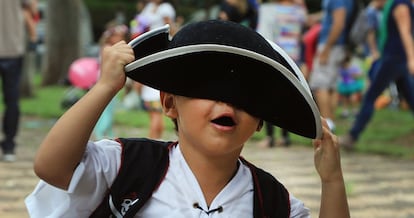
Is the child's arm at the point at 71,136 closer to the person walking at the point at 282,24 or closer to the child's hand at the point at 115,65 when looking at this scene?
the child's hand at the point at 115,65

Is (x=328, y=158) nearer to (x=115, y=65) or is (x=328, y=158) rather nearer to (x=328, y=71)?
(x=115, y=65)

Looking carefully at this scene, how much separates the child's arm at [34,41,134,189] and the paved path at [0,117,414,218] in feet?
10.0

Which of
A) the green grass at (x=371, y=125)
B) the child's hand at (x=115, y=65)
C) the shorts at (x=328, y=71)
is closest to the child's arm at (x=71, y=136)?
the child's hand at (x=115, y=65)

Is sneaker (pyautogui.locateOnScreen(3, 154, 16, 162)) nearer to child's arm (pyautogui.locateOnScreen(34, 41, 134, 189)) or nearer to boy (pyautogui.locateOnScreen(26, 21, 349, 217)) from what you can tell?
boy (pyautogui.locateOnScreen(26, 21, 349, 217))

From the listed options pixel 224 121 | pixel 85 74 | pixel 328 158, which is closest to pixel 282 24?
pixel 85 74

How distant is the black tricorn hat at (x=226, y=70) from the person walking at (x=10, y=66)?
5152 mm

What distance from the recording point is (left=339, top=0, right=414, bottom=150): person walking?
8.03 metres

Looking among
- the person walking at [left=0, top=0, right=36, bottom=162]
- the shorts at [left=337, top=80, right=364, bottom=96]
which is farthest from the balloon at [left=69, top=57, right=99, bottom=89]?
the shorts at [left=337, top=80, right=364, bottom=96]

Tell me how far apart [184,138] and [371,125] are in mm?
8668

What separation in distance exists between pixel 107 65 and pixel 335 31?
643 cm

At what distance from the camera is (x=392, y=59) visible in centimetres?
823

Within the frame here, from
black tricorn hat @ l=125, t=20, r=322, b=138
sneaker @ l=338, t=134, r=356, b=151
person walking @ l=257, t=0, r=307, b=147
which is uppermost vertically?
black tricorn hat @ l=125, t=20, r=322, b=138

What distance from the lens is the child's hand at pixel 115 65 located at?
7.61 feet

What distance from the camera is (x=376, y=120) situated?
11.6m
